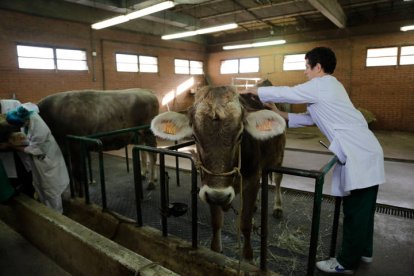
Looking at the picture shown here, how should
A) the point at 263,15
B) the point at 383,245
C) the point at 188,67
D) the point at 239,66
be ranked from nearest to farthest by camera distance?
the point at 383,245 → the point at 263,15 → the point at 188,67 → the point at 239,66

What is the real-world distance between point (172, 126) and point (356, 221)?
61.2 inches

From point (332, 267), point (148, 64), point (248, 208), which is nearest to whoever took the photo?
point (332, 267)

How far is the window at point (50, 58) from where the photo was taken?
324 inches

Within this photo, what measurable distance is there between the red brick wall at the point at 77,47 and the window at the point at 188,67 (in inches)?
12.0

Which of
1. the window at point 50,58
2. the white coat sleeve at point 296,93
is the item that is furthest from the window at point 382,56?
the white coat sleeve at point 296,93

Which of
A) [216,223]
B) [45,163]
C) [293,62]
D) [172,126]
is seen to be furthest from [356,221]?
[293,62]

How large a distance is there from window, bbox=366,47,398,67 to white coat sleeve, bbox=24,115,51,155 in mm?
12177

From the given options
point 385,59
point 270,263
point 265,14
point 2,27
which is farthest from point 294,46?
point 270,263

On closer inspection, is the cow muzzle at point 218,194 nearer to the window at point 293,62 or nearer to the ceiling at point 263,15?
the ceiling at point 263,15

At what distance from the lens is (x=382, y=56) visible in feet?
36.6

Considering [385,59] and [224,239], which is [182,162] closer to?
[224,239]

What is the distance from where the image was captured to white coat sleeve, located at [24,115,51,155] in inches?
126

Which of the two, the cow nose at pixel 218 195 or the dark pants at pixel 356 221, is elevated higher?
the cow nose at pixel 218 195

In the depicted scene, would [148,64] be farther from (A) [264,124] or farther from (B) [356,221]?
(B) [356,221]
